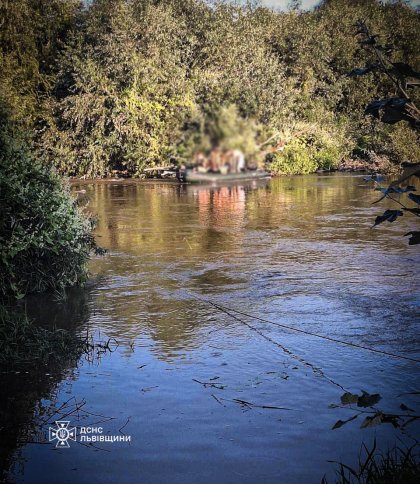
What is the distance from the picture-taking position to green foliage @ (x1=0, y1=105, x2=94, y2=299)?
7730 millimetres

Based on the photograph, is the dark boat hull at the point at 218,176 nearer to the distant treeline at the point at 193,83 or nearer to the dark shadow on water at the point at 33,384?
the distant treeline at the point at 193,83

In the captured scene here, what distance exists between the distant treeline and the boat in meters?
0.05

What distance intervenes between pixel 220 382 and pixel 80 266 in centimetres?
370

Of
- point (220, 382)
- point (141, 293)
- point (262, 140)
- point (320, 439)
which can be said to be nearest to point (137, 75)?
point (141, 293)

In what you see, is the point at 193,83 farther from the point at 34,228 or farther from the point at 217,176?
the point at 34,228

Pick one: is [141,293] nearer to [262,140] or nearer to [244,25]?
[244,25]

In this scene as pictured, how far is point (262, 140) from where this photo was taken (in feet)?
7.75

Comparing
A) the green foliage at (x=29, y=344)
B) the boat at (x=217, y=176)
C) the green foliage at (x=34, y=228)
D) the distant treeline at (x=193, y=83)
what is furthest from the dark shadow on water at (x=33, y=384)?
the boat at (x=217, y=176)

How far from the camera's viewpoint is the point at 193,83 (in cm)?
410

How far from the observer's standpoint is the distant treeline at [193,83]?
2.58 metres

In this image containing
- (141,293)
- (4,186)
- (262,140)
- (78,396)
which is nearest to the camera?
(262,140)
